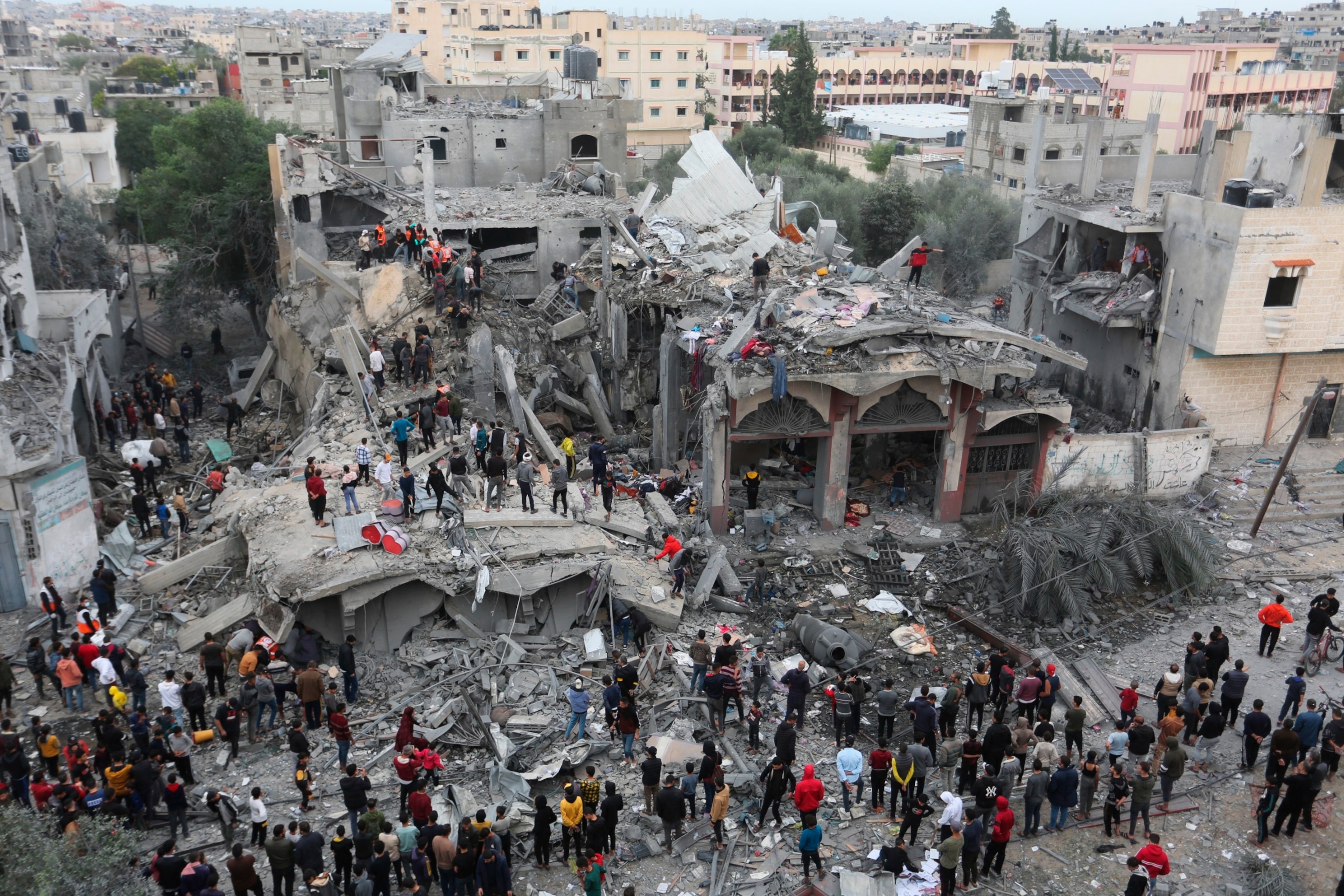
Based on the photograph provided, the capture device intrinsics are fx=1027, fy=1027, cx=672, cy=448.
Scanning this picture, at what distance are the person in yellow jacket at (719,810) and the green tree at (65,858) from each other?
646cm

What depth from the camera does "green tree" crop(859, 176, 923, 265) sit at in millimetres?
45688

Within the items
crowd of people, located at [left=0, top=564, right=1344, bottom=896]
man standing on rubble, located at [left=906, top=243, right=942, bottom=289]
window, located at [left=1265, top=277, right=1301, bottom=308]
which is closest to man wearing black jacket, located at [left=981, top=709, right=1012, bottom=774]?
crowd of people, located at [left=0, top=564, right=1344, bottom=896]

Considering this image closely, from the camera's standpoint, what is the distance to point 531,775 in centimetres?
1385

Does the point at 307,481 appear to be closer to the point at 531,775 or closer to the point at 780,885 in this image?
the point at 531,775

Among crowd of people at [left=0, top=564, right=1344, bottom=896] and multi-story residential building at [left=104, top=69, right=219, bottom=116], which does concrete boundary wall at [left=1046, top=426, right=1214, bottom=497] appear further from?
multi-story residential building at [left=104, top=69, right=219, bottom=116]

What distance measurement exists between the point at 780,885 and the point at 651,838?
1.73 metres

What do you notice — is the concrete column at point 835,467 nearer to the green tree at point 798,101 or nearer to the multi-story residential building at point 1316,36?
the green tree at point 798,101

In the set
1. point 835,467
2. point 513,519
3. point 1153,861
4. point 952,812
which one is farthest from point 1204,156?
point 952,812

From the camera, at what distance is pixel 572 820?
12.2 m

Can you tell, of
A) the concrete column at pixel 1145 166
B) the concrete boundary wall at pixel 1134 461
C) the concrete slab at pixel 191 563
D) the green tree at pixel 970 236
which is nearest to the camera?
the concrete slab at pixel 191 563

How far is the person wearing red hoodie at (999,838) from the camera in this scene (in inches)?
465

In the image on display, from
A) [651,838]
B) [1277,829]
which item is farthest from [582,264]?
[1277,829]

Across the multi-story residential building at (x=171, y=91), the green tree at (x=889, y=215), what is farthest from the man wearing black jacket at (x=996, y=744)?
the multi-story residential building at (x=171, y=91)

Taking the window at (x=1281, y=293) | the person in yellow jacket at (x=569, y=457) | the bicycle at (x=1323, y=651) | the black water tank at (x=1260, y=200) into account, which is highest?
the black water tank at (x=1260, y=200)
